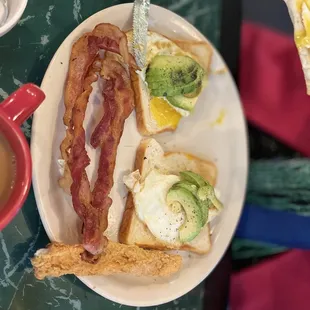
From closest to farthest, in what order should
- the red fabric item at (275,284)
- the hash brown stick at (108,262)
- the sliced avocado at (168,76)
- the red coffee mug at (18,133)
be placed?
the red coffee mug at (18,133), the hash brown stick at (108,262), the sliced avocado at (168,76), the red fabric item at (275,284)

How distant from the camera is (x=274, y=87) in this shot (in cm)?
165

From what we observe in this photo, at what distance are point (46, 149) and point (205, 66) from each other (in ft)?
1.60

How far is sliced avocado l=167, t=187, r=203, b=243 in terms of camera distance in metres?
1.36

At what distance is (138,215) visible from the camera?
4.43ft

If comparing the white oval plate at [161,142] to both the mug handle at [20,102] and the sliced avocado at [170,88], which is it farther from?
Result: the mug handle at [20,102]

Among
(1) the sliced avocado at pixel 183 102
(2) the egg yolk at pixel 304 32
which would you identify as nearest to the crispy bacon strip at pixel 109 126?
(1) the sliced avocado at pixel 183 102

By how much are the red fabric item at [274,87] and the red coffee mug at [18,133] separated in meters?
0.78

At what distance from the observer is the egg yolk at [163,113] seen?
140 centimetres

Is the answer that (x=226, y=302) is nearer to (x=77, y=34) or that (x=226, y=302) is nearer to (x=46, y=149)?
(x=46, y=149)

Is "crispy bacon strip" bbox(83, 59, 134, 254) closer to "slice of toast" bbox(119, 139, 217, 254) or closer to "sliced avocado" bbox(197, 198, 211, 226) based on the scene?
"slice of toast" bbox(119, 139, 217, 254)

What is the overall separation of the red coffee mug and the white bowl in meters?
0.13

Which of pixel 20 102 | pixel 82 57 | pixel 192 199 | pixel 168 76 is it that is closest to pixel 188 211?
pixel 192 199

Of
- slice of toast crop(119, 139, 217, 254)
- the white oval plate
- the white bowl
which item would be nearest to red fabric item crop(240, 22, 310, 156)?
the white oval plate

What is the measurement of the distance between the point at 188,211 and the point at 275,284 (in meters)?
0.42
